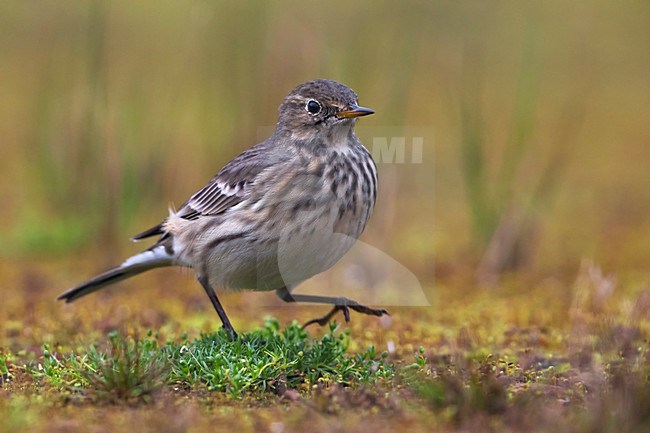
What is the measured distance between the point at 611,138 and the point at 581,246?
3680mm

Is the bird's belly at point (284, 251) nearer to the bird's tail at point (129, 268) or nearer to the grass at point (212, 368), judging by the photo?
the grass at point (212, 368)

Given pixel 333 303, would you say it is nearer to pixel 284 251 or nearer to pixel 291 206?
pixel 284 251

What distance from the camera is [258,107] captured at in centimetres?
841

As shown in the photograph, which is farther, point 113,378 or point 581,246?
point 581,246

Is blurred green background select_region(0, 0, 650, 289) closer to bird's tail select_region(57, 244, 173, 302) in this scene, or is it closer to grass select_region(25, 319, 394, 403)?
bird's tail select_region(57, 244, 173, 302)

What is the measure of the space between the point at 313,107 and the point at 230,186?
694 mm

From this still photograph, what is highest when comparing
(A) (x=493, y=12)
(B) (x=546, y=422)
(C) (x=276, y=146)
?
(A) (x=493, y=12)

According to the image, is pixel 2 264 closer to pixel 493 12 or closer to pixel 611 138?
pixel 611 138

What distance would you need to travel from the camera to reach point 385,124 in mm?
8008

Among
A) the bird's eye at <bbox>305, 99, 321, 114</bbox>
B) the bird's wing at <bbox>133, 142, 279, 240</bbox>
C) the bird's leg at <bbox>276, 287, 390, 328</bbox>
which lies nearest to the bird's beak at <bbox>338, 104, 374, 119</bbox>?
the bird's eye at <bbox>305, 99, 321, 114</bbox>

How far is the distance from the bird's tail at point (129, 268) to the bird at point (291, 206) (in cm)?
24

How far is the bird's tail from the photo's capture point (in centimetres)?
621

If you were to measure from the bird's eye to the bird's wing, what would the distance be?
36 centimetres

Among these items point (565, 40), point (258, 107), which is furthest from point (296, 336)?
point (565, 40)
